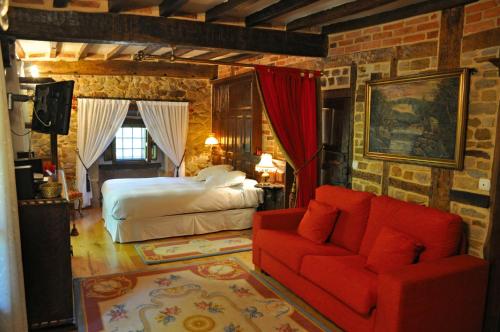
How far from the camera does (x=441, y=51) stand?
3.43 meters

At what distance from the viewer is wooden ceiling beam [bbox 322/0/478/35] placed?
3.31 meters

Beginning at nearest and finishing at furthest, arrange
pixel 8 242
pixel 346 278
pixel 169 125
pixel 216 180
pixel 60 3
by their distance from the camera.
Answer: pixel 8 242
pixel 346 278
pixel 60 3
pixel 216 180
pixel 169 125

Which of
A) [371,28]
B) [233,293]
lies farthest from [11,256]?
[371,28]

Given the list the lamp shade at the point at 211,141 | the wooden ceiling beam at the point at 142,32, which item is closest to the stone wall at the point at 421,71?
the wooden ceiling beam at the point at 142,32

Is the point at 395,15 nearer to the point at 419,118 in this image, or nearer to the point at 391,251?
the point at 419,118

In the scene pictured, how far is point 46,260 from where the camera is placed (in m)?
2.96

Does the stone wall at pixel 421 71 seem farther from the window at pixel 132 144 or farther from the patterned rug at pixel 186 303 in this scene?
the window at pixel 132 144

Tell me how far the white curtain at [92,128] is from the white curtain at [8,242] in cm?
449

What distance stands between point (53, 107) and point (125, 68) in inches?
146

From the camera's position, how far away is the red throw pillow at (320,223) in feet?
12.6

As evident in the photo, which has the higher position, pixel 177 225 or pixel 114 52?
pixel 114 52

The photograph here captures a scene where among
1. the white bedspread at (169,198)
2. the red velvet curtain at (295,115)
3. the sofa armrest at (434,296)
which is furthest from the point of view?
the white bedspread at (169,198)

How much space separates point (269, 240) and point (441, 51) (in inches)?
88.4

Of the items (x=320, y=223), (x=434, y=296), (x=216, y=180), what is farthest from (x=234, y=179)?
(x=434, y=296)
